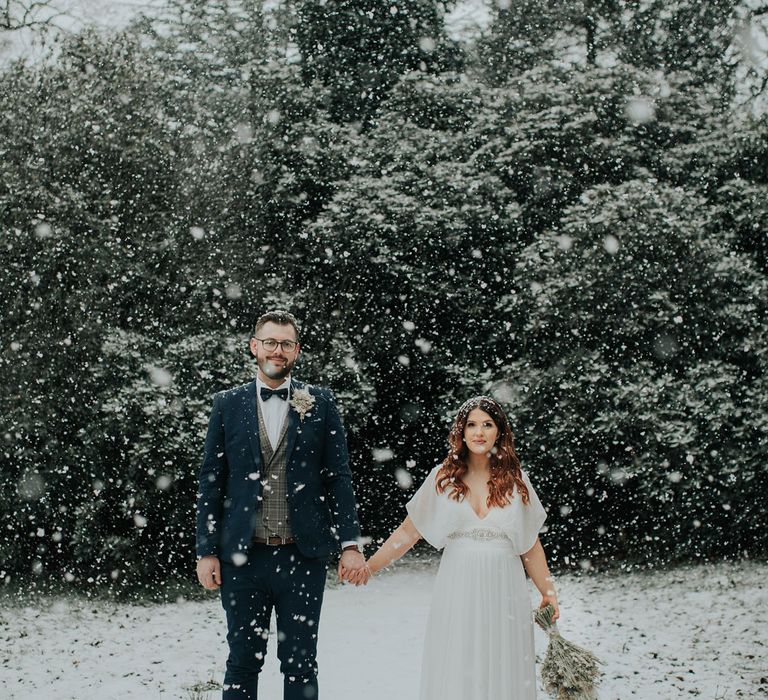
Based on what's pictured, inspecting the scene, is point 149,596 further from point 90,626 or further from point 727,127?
point 727,127

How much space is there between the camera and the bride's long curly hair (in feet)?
14.0

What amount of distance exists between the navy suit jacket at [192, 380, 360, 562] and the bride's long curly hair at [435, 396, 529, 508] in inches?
20.1

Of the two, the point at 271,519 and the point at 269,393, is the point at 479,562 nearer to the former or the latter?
the point at 271,519

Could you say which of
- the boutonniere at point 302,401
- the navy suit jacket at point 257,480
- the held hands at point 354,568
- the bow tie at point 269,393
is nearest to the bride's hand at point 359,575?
the held hands at point 354,568

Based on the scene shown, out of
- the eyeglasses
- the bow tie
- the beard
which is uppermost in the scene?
the eyeglasses

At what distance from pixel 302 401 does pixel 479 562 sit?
111 centimetres

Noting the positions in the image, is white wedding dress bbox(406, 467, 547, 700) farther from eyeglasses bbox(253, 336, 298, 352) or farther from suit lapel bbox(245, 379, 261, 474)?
eyeglasses bbox(253, 336, 298, 352)

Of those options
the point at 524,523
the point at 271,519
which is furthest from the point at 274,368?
the point at 524,523

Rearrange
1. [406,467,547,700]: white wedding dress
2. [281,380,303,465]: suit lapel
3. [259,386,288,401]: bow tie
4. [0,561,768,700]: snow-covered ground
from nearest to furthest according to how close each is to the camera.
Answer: [406,467,547,700]: white wedding dress
[281,380,303,465]: suit lapel
[259,386,288,401]: bow tie
[0,561,768,700]: snow-covered ground

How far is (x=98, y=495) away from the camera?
9.31m

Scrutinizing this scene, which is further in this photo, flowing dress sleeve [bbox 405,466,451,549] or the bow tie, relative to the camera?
the bow tie

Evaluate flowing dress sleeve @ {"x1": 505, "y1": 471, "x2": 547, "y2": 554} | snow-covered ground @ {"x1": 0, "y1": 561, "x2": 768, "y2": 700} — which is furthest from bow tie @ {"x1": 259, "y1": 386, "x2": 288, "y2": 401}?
snow-covered ground @ {"x1": 0, "y1": 561, "x2": 768, "y2": 700}

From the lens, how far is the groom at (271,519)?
4211 millimetres

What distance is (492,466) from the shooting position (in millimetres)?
4301
